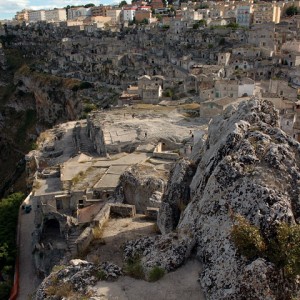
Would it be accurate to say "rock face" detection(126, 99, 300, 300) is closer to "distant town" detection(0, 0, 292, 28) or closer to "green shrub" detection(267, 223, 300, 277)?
"green shrub" detection(267, 223, 300, 277)

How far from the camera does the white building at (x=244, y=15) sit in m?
91.7

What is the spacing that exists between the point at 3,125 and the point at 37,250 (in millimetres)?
70239

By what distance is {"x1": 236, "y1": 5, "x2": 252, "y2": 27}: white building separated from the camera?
9171 centimetres

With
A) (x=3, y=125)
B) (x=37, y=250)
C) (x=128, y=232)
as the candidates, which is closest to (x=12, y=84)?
(x=3, y=125)

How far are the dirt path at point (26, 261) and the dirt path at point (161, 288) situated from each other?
9.77m

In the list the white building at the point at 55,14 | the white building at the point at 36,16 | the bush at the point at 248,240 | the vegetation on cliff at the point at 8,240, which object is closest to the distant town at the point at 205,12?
the white building at the point at 55,14

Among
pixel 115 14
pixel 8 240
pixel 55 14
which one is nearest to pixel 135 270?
pixel 8 240

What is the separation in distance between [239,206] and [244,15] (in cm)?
8953

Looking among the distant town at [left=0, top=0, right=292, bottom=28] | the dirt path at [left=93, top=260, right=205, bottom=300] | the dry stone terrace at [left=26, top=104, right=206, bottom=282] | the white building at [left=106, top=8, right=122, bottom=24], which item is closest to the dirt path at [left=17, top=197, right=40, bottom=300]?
the dry stone terrace at [left=26, top=104, right=206, bottom=282]

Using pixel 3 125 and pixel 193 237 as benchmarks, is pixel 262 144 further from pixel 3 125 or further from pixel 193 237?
pixel 3 125

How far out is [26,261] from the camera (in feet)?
77.5

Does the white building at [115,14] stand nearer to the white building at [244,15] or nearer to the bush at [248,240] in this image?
the white building at [244,15]

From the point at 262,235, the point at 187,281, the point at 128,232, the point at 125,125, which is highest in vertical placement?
the point at 262,235

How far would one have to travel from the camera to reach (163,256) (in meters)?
11.3
